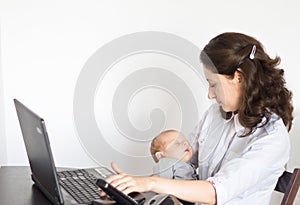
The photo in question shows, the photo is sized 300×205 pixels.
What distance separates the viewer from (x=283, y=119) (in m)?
1.43

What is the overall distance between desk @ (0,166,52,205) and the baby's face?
1.46 ft

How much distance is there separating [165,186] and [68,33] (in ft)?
3.54

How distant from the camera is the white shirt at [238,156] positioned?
125cm

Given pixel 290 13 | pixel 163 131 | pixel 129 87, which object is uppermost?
pixel 290 13

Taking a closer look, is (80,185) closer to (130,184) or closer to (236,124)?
(130,184)

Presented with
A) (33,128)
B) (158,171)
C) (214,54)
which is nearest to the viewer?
(33,128)

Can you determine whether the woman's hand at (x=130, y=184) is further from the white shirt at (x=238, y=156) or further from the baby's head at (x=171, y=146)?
the baby's head at (x=171, y=146)

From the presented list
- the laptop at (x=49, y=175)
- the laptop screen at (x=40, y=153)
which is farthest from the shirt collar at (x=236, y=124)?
the laptop screen at (x=40, y=153)

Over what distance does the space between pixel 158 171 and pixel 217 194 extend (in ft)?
1.06

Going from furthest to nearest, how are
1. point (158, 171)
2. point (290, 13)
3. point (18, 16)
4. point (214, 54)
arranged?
point (290, 13)
point (18, 16)
point (158, 171)
point (214, 54)

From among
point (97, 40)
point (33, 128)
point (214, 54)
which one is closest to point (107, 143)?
point (33, 128)

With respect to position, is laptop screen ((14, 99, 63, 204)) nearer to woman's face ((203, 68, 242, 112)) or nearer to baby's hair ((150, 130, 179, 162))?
baby's hair ((150, 130, 179, 162))

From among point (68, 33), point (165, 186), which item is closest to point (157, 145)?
point (165, 186)

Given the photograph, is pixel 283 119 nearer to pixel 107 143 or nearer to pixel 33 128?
pixel 107 143
